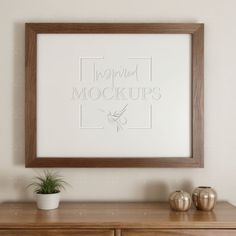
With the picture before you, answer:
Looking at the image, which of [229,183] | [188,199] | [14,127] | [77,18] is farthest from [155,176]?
[77,18]

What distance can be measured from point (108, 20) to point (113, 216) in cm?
91

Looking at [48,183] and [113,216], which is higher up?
[48,183]

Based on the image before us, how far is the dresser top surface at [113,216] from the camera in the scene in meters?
1.27

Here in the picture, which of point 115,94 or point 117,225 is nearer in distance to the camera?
point 117,225

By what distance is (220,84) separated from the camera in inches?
63.6

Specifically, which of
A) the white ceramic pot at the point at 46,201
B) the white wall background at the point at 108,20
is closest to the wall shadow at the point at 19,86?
the white wall background at the point at 108,20

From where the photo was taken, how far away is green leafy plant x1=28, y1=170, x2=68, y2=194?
58.6 inches

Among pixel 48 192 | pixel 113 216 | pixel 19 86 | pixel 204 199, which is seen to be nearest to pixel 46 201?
pixel 48 192

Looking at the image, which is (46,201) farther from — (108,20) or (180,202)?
(108,20)

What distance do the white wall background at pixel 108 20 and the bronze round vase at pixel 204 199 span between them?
0.16 metres

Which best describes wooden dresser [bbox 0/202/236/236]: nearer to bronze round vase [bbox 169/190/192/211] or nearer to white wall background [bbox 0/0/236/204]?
bronze round vase [bbox 169/190/192/211]

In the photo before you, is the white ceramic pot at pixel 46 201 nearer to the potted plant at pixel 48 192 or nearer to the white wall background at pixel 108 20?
the potted plant at pixel 48 192

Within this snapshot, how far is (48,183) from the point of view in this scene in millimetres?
1489

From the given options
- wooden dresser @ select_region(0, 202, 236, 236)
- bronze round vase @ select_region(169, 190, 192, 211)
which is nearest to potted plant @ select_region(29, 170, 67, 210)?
wooden dresser @ select_region(0, 202, 236, 236)
